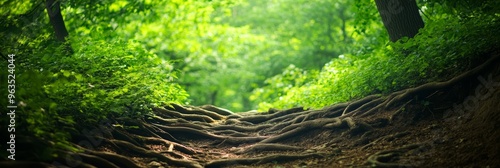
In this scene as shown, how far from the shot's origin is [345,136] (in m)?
7.67

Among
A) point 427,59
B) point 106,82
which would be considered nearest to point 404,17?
point 427,59

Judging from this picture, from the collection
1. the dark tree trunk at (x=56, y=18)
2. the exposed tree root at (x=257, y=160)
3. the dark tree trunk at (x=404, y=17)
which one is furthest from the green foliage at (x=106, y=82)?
the dark tree trunk at (x=404, y=17)

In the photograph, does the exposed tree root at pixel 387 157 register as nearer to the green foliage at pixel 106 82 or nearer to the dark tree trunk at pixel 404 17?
the dark tree trunk at pixel 404 17

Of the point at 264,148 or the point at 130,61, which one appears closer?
the point at 264,148

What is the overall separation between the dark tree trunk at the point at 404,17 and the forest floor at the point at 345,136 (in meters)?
1.65

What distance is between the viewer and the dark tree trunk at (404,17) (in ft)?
29.6

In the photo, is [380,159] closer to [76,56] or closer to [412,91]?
[412,91]

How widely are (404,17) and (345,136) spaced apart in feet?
10.2

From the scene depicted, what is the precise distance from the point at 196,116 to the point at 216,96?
2124 cm

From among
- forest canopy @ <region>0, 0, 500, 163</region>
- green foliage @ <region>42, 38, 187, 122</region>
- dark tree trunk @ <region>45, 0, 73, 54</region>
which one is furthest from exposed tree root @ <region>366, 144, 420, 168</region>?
dark tree trunk @ <region>45, 0, 73, 54</region>

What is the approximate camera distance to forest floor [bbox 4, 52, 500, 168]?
19.0ft

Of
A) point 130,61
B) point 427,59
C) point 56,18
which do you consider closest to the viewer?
point 427,59

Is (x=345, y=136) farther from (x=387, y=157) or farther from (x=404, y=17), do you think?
(x=404, y=17)

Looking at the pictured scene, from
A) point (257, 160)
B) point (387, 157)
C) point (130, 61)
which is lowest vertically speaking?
point (387, 157)
